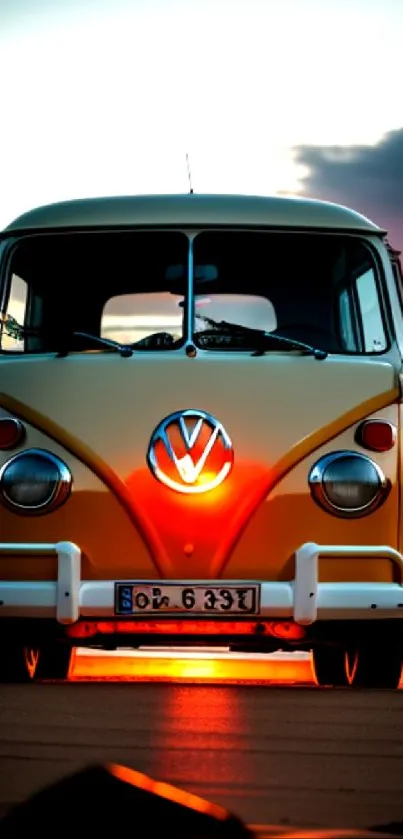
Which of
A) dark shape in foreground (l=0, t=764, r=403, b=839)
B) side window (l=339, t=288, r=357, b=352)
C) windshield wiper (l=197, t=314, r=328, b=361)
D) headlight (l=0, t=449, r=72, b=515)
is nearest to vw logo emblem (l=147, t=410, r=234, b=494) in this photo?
headlight (l=0, t=449, r=72, b=515)

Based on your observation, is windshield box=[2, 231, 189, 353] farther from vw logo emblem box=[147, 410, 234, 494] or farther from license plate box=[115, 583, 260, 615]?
license plate box=[115, 583, 260, 615]

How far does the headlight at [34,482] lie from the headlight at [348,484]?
3.85 feet

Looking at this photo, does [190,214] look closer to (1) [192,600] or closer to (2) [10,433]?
(2) [10,433]

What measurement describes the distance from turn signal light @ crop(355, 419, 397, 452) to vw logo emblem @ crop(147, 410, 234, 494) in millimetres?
618

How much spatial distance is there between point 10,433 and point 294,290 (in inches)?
78.3

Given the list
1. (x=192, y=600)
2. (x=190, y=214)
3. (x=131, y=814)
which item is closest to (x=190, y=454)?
(x=192, y=600)

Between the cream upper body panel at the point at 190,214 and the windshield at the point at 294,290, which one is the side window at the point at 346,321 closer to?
the windshield at the point at 294,290

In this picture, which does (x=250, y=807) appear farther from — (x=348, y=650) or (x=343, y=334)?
(x=343, y=334)

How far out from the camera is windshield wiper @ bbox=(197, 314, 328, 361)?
7184 millimetres

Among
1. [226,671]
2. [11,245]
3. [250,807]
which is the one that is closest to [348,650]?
Answer: [226,671]

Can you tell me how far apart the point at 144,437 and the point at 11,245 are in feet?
5.01

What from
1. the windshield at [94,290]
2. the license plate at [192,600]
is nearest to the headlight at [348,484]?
the license plate at [192,600]

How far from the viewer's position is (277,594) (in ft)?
22.2

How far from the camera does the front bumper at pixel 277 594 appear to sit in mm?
6758
